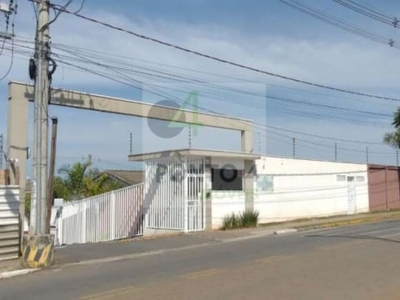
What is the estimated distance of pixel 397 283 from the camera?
941 centimetres

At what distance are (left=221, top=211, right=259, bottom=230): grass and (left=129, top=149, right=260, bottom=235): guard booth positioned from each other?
0.23m

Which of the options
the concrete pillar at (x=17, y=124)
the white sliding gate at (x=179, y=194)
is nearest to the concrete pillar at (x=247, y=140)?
the white sliding gate at (x=179, y=194)

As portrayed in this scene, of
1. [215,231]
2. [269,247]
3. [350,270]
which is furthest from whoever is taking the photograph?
[215,231]

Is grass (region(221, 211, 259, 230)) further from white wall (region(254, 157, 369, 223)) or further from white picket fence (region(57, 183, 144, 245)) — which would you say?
white picket fence (region(57, 183, 144, 245))

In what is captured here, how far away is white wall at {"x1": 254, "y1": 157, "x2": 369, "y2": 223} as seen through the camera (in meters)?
24.4

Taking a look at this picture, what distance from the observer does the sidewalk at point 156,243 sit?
1451 centimetres

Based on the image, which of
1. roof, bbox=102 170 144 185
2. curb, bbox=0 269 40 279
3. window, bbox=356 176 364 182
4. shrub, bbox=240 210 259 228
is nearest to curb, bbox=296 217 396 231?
shrub, bbox=240 210 259 228

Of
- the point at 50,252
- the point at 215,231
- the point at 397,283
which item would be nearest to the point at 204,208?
the point at 215,231

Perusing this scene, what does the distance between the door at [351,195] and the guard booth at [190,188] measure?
31.4ft

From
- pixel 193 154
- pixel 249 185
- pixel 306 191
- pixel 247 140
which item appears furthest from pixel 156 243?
pixel 306 191

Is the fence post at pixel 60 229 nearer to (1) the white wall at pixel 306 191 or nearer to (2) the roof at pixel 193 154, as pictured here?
(2) the roof at pixel 193 154

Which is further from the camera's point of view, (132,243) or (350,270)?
(132,243)

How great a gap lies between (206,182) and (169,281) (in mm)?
11456

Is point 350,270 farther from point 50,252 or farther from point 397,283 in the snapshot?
point 50,252
